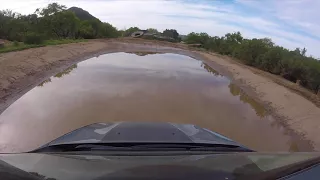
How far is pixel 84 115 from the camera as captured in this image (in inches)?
361

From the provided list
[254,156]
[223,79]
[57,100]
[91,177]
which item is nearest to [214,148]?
[254,156]

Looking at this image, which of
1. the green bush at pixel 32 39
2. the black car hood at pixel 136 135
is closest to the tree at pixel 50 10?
the green bush at pixel 32 39

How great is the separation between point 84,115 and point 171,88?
5.71 metres

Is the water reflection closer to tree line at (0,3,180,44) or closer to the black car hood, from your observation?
the black car hood

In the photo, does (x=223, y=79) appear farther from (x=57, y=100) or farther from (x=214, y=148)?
(x=214, y=148)

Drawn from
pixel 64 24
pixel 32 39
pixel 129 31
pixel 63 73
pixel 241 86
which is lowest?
pixel 241 86

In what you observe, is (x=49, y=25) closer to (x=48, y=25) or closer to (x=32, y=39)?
(x=48, y=25)

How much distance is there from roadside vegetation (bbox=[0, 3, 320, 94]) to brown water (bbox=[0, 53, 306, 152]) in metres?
7.09

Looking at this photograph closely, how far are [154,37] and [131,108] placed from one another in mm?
37000

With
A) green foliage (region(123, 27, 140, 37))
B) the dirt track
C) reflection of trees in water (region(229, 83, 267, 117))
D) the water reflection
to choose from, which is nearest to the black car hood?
the dirt track

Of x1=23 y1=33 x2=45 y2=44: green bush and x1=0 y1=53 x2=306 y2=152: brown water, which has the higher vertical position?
x1=23 y1=33 x2=45 y2=44: green bush

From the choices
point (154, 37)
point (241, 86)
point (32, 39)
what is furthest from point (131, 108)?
Result: point (154, 37)

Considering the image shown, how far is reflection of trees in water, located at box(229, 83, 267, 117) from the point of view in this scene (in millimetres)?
12012

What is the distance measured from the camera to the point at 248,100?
45.3 feet
